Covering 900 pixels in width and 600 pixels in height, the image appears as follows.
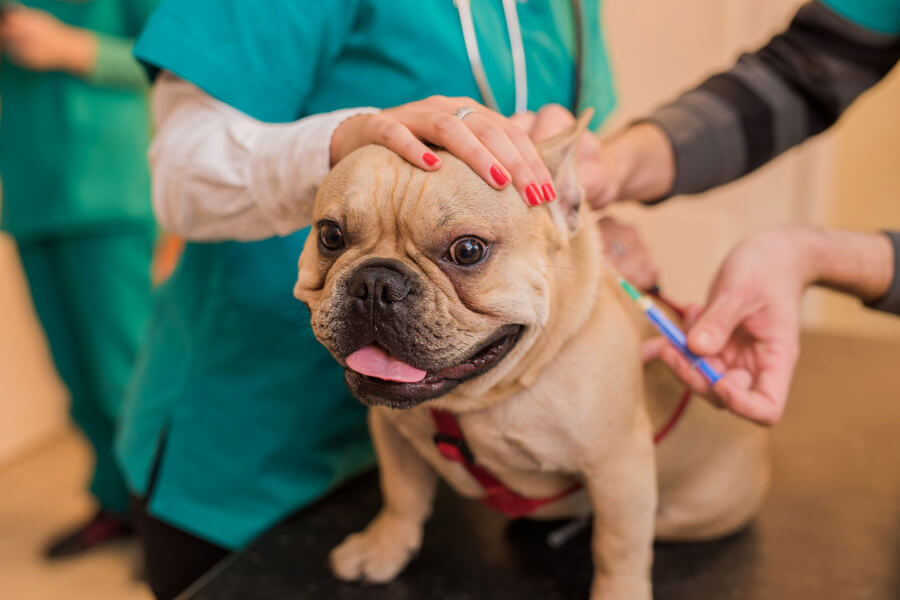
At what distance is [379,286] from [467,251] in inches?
3.3

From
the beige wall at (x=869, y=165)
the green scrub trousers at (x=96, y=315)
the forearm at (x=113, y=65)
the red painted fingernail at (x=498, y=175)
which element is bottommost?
the green scrub trousers at (x=96, y=315)

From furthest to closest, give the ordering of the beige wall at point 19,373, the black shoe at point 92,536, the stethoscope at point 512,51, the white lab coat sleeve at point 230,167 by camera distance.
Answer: the beige wall at point 19,373
the black shoe at point 92,536
the stethoscope at point 512,51
the white lab coat sleeve at point 230,167

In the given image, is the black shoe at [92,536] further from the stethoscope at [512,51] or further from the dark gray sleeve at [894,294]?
the dark gray sleeve at [894,294]

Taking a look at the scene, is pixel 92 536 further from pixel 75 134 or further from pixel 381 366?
pixel 381 366

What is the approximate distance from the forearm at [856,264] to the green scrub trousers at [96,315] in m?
1.63

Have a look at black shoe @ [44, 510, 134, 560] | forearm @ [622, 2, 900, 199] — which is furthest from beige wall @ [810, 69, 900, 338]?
black shoe @ [44, 510, 134, 560]

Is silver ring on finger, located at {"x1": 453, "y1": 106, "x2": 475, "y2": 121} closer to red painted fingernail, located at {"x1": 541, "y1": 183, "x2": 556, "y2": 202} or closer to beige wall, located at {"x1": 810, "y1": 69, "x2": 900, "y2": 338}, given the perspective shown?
red painted fingernail, located at {"x1": 541, "y1": 183, "x2": 556, "y2": 202}

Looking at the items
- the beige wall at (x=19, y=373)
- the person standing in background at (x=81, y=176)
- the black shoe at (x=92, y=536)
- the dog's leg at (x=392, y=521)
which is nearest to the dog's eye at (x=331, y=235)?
the dog's leg at (x=392, y=521)

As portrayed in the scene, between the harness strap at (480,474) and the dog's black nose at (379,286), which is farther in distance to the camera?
the harness strap at (480,474)

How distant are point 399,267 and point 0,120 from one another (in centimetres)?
160

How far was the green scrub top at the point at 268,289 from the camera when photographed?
2.68 feet

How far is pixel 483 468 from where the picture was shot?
79 centimetres

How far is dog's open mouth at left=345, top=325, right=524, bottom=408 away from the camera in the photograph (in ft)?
2.12

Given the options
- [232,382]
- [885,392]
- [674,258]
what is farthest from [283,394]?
[674,258]
